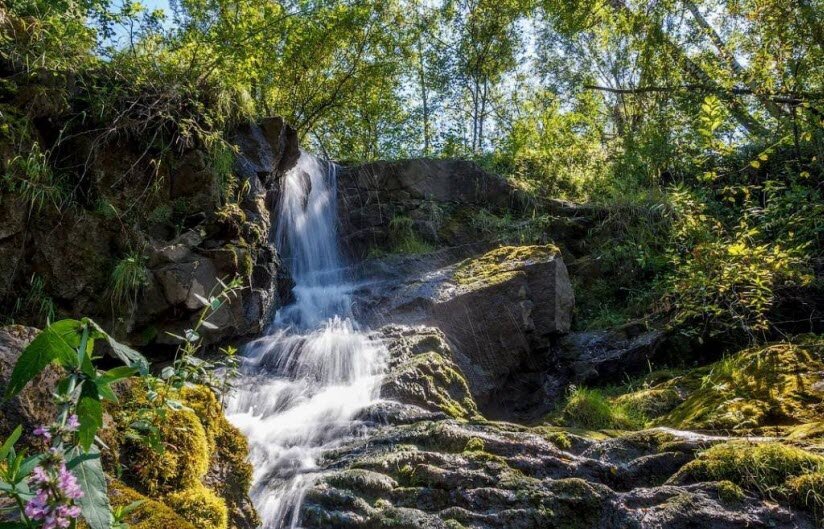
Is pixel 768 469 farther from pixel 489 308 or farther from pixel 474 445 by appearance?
pixel 489 308

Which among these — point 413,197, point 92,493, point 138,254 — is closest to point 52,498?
point 92,493

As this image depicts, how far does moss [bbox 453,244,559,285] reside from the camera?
6.91 metres

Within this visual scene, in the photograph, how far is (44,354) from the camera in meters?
1.03

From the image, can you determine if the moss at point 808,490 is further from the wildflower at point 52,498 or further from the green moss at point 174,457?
the wildflower at point 52,498

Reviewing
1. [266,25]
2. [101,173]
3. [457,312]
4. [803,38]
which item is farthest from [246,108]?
[803,38]

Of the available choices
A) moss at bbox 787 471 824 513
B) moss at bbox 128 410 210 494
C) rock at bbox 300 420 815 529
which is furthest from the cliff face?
moss at bbox 787 471 824 513

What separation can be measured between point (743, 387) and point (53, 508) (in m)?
4.58

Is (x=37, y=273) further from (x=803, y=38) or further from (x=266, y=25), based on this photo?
(x=803, y=38)

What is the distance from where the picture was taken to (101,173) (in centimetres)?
557

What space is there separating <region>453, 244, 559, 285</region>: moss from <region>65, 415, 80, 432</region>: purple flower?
5.87 metres

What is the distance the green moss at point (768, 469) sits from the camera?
2.47 meters

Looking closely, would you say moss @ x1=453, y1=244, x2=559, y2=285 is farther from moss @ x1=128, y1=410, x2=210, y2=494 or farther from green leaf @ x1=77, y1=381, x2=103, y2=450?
green leaf @ x1=77, y1=381, x2=103, y2=450

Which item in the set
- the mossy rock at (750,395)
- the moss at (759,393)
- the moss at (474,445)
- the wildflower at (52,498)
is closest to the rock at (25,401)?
the wildflower at (52,498)

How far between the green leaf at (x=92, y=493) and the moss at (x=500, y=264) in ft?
19.2
